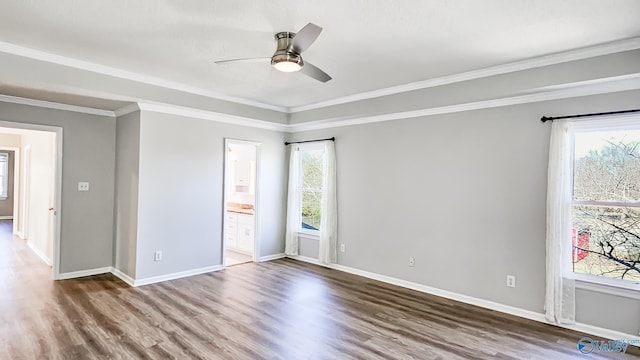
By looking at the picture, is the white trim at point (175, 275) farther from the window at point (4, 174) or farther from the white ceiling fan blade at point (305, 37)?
the window at point (4, 174)

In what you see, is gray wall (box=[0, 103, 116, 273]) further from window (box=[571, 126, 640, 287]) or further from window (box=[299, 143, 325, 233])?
window (box=[571, 126, 640, 287])

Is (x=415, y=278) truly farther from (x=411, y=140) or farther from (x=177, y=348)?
(x=177, y=348)

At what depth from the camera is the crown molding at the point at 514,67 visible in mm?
3064

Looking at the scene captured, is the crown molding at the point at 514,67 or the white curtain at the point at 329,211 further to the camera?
the white curtain at the point at 329,211

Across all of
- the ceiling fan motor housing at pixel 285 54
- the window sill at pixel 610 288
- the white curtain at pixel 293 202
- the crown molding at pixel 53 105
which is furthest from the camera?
the white curtain at pixel 293 202

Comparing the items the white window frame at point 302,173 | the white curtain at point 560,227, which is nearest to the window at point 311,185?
the white window frame at point 302,173

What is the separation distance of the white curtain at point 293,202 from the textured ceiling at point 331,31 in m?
2.35

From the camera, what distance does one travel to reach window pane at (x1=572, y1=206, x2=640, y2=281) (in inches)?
129

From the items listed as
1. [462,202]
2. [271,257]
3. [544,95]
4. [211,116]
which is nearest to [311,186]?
[271,257]

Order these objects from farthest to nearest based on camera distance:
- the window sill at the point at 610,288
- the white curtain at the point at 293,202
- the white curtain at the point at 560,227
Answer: the white curtain at the point at 293,202, the white curtain at the point at 560,227, the window sill at the point at 610,288

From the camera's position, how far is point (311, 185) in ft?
20.2

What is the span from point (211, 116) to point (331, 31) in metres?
2.83

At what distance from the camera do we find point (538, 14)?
2574mm

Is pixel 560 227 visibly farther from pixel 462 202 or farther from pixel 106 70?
pixel 106 70
